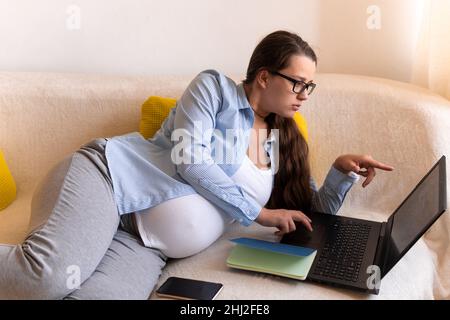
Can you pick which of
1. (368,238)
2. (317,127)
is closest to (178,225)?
(368,238)

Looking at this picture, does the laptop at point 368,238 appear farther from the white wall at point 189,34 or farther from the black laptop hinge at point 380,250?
the white wall at point 189,34

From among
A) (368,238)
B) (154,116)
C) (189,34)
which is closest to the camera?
(368,238)

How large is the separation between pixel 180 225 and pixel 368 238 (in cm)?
53

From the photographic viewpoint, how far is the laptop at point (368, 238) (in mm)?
1203

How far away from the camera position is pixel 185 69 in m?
2.02

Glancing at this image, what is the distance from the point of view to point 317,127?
1788mm

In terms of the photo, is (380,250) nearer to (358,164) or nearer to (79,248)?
(358,164)

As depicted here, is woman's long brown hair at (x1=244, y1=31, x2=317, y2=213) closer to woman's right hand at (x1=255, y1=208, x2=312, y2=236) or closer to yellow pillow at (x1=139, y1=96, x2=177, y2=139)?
woman's right hand at (x1=255, y1=208, x2=312, y2=236)

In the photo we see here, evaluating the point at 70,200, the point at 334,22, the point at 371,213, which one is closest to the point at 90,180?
the point at 70,200

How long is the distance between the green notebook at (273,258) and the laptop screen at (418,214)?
0.20 metres

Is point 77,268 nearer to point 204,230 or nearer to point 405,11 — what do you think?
point 204,230

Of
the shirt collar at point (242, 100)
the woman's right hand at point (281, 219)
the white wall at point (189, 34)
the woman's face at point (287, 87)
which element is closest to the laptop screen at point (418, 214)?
the woman's right hand at point (281, 219)

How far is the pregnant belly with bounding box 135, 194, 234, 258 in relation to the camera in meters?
1.36

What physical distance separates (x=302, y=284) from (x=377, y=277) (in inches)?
7.1
